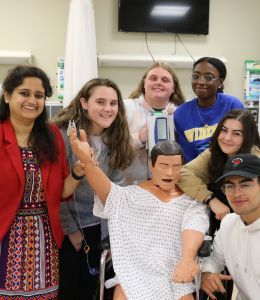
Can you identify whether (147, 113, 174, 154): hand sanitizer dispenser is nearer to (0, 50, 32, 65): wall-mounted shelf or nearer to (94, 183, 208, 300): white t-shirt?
(94, 183, 208, 300): white t-shirt

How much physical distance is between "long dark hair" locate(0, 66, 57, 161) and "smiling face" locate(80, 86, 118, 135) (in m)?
0.31

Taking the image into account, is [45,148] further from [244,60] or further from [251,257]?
[244,60]

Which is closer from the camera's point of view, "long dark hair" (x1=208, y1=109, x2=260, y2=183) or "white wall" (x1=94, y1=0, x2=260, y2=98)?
"long dark hair" (x1=208, y1=109, x2=260, y2=183)

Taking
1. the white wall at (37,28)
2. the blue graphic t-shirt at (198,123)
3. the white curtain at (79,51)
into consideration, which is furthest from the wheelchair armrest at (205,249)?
the white wall at (37,28)

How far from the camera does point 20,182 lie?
64.0 inches

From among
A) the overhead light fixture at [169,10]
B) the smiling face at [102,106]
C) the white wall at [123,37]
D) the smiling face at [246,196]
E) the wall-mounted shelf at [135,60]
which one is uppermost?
the overhead light fixture at [169,10]

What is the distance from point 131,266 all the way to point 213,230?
1.87 feet

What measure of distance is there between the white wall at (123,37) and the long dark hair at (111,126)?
2666 millimetres

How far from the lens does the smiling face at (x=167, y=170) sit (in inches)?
74.3

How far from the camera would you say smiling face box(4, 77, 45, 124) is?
5.51 ft

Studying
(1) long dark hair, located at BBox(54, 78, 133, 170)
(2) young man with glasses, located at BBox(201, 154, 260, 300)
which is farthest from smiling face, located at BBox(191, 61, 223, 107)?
(2) young man with glasses, located at BBox(201, 154, 260, 300)

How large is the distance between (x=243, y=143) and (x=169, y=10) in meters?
3.22

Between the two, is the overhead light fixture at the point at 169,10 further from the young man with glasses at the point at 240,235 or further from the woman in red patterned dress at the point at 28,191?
the young man with glasses at the point at 240,235

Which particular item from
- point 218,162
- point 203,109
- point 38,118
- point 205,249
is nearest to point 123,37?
point 203,109
